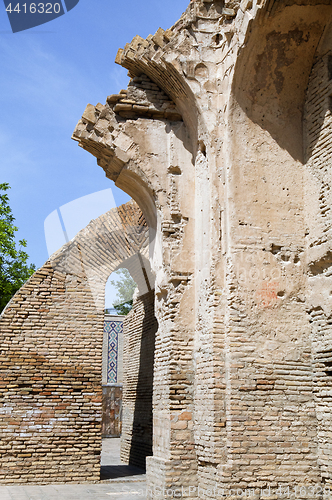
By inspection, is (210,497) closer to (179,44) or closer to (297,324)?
(297,324)

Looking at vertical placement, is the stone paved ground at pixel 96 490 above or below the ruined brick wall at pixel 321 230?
below

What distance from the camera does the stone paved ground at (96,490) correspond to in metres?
6.85

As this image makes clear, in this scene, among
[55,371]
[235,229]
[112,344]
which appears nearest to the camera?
[235,229]

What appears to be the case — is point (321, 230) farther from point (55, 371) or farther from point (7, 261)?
point (7, 261)

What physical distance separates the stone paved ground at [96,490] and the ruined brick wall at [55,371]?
Answer: 1.03 ft

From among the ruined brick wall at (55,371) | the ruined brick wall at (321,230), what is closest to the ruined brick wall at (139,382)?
the ruined brick wall at (55,371)

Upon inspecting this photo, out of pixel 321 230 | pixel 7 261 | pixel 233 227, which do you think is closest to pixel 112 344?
pixel 7 261

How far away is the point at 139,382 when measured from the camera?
415 inches

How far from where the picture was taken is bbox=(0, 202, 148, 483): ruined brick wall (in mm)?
8078

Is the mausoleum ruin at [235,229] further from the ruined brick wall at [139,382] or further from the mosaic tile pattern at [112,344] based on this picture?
the mosaic tile pattern at [112,344]

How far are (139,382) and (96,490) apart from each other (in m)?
3.21

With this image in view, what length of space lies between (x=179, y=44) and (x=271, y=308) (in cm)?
352

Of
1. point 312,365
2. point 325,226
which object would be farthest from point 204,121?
point 312,365

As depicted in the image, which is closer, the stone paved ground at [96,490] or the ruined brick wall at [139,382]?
the stone paved ground at [96,490]
